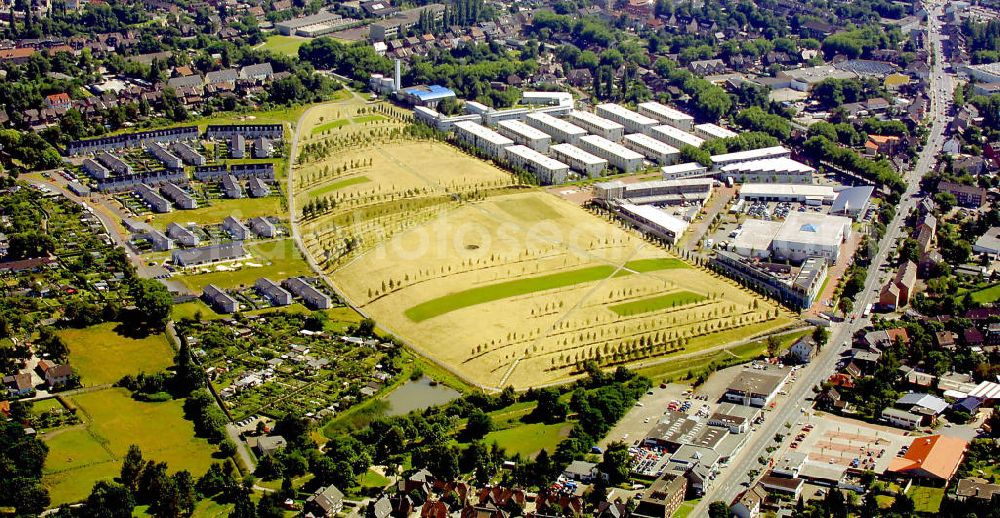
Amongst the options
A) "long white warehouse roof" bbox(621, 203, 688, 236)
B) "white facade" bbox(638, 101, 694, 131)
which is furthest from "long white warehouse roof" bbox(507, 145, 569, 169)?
"white facade" bbox(638, 101, 694, 131)

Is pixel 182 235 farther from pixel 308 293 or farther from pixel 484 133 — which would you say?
pixel 484 133

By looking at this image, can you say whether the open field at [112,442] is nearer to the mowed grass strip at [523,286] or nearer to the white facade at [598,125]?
the mowed grass strip at [523,286]

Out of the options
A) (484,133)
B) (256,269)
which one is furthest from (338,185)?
(484,133)

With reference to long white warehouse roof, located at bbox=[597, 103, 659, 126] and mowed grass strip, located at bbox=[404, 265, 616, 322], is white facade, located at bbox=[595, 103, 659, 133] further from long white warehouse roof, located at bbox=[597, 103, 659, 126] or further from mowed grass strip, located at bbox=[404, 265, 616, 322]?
mowed grass strip, located at bbox=[404, 265, 616, 322]

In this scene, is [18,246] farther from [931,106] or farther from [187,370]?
[931,106]

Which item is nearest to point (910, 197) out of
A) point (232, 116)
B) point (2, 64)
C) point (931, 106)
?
point (931, 106)

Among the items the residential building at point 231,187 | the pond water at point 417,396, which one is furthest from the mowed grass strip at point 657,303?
the residential building at point 231,187

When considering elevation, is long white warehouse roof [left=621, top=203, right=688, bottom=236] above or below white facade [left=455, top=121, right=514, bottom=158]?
above
